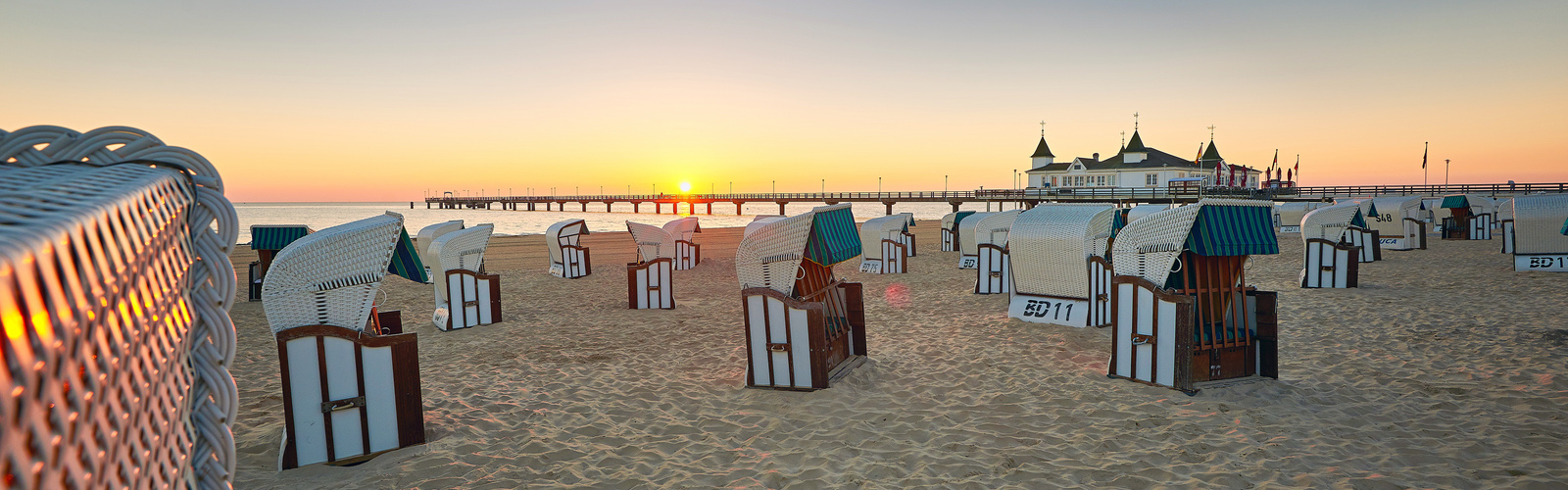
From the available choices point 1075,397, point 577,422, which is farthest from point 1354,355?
point 577,422

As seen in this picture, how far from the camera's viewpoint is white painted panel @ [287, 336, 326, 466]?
4.95 metres

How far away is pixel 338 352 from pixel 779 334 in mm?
3541

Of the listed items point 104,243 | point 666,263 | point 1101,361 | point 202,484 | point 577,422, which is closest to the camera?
point 104,243

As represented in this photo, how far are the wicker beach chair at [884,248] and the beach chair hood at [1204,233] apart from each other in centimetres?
1089

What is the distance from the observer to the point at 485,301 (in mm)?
10805

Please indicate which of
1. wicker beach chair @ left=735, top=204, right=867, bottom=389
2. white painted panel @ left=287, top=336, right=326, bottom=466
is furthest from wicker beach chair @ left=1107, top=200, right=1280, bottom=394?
white painted panel @ left=287, top=336, right=326, bottom=466

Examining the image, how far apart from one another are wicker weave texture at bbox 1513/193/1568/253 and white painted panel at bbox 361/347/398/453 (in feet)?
67.7

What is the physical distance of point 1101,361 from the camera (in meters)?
7.82

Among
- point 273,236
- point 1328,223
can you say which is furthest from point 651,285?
point 1328,223

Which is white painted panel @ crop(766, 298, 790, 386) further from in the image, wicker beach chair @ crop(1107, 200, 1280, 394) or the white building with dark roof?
the white building with dark roof

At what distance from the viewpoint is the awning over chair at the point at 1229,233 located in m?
6.36

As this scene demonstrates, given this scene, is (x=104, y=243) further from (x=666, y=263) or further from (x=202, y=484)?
(x=666, y=263)

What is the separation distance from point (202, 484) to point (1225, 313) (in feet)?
25.4

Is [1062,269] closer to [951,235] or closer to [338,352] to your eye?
[338,352]
